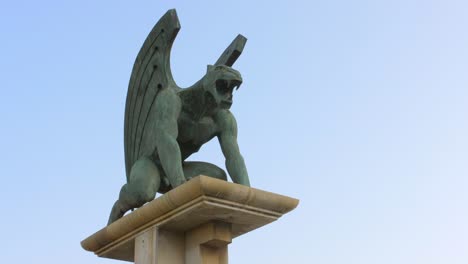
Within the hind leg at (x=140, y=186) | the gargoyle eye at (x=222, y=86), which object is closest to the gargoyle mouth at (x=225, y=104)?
the gargoyle eye at (x=222, y=86)

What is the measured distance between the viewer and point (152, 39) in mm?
8336

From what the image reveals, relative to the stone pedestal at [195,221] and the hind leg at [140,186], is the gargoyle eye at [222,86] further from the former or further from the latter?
the stone pedestal at [195,221]

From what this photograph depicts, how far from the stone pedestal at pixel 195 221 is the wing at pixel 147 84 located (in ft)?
3.54

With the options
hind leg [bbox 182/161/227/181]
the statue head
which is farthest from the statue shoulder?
hind leg [bbox 182/161/227/181]

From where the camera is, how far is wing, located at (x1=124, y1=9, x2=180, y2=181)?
804 cm

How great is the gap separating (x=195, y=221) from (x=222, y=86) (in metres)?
1.47

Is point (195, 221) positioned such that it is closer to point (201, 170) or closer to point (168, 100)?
point (201, 170)

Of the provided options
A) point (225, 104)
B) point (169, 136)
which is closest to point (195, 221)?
point (169, 136)

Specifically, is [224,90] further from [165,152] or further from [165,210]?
[165,210]

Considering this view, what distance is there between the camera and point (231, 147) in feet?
25.4

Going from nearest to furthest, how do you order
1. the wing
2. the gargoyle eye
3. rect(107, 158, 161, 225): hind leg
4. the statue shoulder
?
the gargoyle eye, rect(107, 158, 161, 225): hind leg, the statue shoulder, the wing

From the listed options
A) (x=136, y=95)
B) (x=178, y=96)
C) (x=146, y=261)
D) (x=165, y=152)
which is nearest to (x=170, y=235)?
(x=146, y=261)

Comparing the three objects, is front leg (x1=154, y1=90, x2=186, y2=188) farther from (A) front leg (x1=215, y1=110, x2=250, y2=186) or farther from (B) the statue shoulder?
(A) front leg (x1=215, y1=110, x2=250, y2=186)

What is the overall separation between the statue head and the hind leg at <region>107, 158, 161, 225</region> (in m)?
1.02
